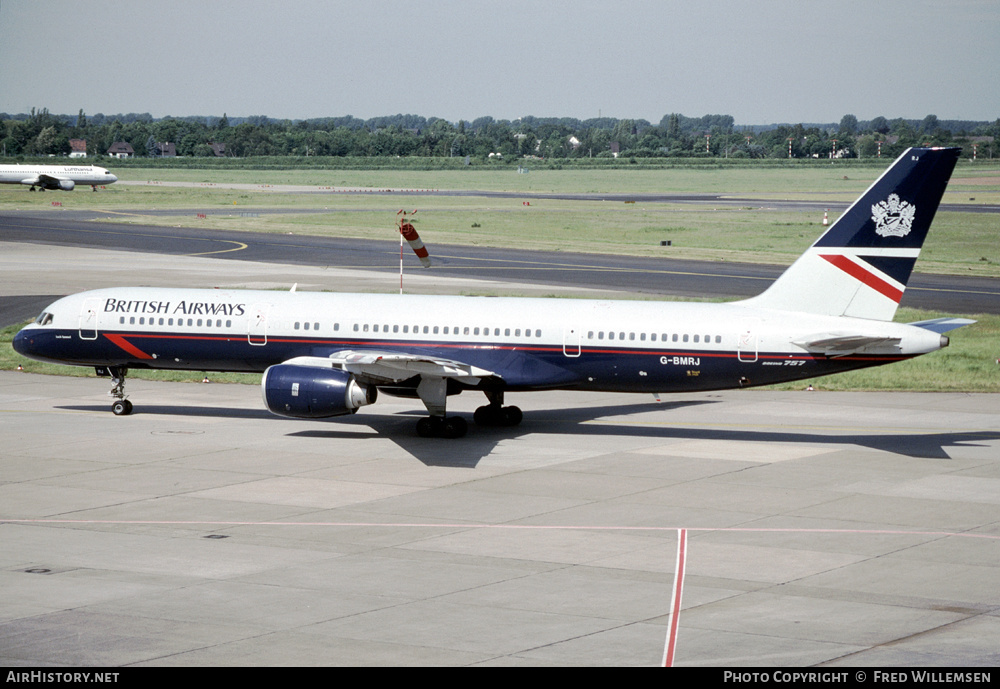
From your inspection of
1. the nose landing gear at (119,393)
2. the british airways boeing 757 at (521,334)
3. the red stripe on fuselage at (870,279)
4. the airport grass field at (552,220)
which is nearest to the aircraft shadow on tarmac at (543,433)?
the nose landing gear at (119,393)

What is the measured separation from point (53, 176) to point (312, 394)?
146 meters

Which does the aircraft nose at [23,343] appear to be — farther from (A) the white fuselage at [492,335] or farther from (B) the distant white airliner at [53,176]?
(B) the distant white airliner at [53,176]

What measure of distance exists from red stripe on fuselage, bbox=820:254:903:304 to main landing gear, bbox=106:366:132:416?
22.6 metres

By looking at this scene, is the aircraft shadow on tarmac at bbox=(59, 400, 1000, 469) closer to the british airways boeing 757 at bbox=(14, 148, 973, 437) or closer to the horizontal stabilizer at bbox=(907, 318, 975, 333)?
the british airways boeing 757 at bbox=(14, 148, 973, 437)

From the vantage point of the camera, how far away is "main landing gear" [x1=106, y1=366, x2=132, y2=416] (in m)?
39.9

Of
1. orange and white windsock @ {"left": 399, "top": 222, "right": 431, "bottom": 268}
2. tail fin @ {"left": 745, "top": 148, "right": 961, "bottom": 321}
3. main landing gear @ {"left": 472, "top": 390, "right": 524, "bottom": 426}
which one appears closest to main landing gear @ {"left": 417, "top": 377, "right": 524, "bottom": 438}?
main landing gear @ {"left": 472, "top": 390, "right": 524, "bottom": 426}

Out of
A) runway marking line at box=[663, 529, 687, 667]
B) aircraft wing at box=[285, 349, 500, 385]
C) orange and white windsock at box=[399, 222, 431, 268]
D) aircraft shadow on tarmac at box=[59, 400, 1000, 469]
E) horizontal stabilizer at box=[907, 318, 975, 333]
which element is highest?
orange and white windsock at box=[399, 222, 431, 268]

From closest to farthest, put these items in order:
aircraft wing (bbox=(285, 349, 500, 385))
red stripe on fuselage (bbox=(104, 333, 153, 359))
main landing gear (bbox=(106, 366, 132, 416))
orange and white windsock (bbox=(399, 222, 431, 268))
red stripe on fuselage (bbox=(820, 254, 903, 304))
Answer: aircraft wing (bbox=(285, 349, 500, 385)), red stripe on fuselage (bbox=(820, 254, 903, 304)), red stripe on fuselage (bbox=(104, 333, 153, 359)), main landing gear (bbox=(106, 366, 132, 416)), orange and white windsock (bbox=(399, 222, 431, 268))

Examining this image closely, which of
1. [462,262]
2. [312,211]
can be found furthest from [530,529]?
[312,211]

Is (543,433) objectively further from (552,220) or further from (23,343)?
(552,220)

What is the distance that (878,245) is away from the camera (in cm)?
3406

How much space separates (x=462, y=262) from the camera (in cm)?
8719

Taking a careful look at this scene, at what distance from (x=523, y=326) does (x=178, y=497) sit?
11.9 meters

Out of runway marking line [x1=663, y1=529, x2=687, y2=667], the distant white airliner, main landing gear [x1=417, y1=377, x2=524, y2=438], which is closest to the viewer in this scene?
runway marking line [x1=663, y1=529, x2=687, y2=667]
